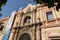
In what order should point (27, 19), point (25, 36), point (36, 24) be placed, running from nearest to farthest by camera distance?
point (36, 24), point (25, 36), point (27, 19)

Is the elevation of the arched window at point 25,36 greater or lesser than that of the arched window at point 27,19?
lesser

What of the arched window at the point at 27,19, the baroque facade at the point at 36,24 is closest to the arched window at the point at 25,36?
the baroque facade at the point at 36,24

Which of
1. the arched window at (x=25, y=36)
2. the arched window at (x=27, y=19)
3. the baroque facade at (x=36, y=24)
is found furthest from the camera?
the arched window at (x=27, y=19)

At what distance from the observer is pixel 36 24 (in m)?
13.4

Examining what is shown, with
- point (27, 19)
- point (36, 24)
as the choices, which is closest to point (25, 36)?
point (36, 24)

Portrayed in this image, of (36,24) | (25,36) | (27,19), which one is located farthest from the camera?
(27,19)

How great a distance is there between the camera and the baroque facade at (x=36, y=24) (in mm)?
11500

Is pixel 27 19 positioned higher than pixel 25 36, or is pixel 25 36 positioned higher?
pixel 27 19

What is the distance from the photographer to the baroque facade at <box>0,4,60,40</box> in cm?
1150

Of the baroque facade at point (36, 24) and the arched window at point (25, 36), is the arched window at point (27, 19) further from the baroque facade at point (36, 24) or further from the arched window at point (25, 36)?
the arched window at point (25, 36)

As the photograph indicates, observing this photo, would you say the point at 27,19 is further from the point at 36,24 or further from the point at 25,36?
the point at 25,36

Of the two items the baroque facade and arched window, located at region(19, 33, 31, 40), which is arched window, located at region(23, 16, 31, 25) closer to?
the baroque facade

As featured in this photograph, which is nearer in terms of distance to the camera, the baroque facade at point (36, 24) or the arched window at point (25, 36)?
the baroque facade at point (36, 24)

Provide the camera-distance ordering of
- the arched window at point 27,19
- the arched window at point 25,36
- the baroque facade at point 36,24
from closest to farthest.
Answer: the baroque facade at point 36,24 → the arched window at point 25,36 → the arched window at point 27,19
